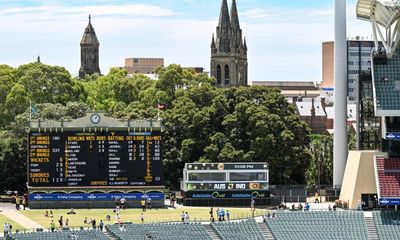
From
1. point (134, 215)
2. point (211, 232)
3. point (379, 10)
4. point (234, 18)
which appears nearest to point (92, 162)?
point (134, 215)

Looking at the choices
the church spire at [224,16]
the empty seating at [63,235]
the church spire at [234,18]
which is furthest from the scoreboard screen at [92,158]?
the church spire at [234,18]

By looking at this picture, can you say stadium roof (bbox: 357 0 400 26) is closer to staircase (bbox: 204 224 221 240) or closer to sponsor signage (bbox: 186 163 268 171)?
sponsor signage (bbox: 186 163 268 171)

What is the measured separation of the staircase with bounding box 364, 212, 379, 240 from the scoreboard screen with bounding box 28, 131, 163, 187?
13308mm

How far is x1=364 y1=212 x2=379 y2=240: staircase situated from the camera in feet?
217

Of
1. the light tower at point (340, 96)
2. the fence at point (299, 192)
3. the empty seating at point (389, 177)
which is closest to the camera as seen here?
the empty seating at point (389, 177)

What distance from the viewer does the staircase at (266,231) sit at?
65.8 metres

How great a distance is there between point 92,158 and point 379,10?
19.9 m

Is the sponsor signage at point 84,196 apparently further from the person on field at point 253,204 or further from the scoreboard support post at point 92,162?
the person on field at point 253,204

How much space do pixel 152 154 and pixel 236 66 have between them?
101326 mm

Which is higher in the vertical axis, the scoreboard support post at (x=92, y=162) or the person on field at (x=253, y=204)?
the scoreboard support post at (x=92, y=162)

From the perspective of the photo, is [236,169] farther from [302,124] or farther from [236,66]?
[236,66]

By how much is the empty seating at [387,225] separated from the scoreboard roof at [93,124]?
1470cm

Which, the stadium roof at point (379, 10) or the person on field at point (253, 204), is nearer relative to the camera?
the stadium roof at point (379, 10)

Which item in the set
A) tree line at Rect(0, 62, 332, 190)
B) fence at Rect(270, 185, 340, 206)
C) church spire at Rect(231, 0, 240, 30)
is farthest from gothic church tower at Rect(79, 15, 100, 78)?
fence at Rect(270, 185, 340, 206)
